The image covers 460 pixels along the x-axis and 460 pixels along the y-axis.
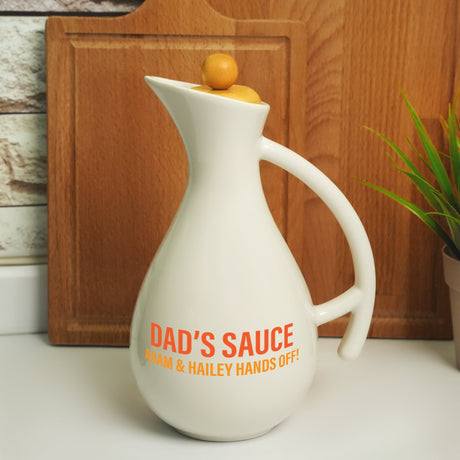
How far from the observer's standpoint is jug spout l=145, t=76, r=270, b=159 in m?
0.55

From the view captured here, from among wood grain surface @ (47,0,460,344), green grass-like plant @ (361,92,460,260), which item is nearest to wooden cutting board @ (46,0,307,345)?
wood grain surface @ (47,0,460,344)

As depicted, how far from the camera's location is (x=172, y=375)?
1.91ft

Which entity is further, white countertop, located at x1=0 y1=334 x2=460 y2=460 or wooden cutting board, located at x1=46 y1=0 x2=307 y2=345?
wooden cutting board, located at x1=46 y1=0 x2=307 y2=345

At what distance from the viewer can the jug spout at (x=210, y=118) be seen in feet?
1.80

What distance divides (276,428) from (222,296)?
156mm

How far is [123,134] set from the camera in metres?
0.79

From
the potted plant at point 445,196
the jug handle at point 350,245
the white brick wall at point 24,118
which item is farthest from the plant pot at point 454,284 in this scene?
the white brick wall at point 24,118

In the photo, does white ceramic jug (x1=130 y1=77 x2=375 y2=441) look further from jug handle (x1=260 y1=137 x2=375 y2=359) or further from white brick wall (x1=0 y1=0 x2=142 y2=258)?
white brick wall (x1=0 y1=0 x2=142 y2=258)

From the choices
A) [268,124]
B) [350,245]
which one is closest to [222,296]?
[350,245]

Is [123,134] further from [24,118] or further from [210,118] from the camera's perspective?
[210,118]

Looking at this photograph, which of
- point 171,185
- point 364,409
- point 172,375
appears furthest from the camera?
point 171,185

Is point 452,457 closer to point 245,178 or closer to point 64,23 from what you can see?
point 245,178

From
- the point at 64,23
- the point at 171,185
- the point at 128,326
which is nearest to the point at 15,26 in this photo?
the point at 64,23

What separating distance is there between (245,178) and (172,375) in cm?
17
